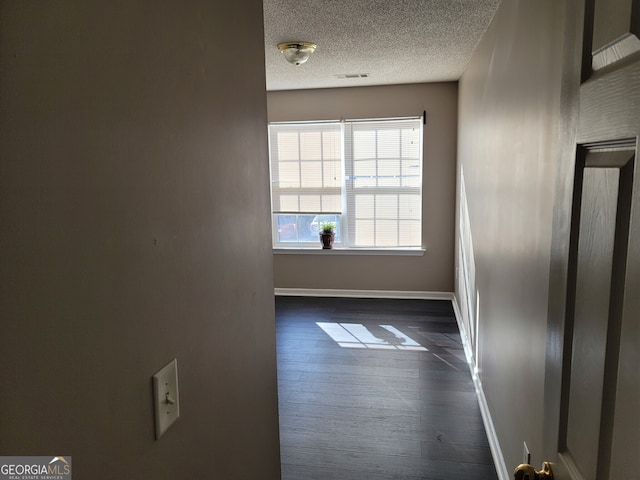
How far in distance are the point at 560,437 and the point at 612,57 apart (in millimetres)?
732

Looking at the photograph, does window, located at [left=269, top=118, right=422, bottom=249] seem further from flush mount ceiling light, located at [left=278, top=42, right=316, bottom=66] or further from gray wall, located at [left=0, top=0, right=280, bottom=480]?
gray wall, located at [left=0, top=0, right=280, bottom=480]

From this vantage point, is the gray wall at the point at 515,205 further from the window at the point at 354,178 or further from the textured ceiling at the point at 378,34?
the window at the point at 354,178

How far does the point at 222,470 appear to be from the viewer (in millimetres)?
1193

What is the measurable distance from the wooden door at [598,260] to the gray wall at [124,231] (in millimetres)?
759

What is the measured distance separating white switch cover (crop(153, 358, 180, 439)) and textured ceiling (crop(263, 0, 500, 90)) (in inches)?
85.6

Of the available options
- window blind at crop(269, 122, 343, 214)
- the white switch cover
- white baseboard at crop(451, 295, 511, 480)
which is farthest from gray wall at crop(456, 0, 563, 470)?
window blind at crop(269, 122, 343, 214)

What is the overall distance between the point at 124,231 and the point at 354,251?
15.8 feet

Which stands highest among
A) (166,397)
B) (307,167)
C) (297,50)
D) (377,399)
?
→ (297,50)

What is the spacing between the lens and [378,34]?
10.4 feet

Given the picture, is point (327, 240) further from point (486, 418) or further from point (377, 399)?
point (486, 418)

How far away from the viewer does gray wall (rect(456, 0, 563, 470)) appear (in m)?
1.68

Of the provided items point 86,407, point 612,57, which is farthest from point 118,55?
point 612,57

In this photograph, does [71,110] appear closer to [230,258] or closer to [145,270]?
[145,270]

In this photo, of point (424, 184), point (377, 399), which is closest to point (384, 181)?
point (424, 184)
